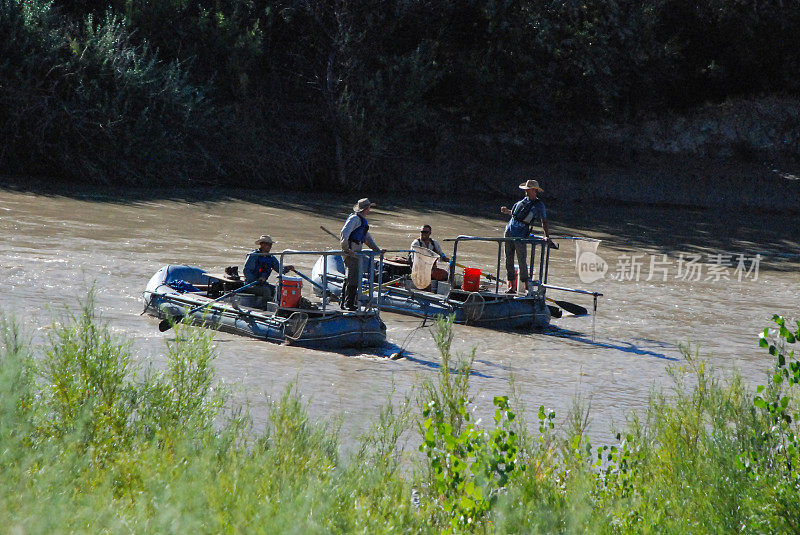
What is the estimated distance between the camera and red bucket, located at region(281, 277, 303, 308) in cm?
1219

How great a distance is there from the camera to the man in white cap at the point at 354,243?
12539mm

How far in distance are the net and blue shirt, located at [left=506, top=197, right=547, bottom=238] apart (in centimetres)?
117

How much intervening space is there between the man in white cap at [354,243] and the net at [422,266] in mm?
1605

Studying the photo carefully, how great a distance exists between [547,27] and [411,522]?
26295mm

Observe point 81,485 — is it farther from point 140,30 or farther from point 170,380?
point 140,30

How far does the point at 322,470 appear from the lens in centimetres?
514

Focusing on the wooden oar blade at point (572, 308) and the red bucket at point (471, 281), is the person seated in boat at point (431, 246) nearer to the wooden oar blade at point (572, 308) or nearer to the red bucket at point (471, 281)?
the red bucket at point (471, 281)

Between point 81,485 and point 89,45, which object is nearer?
point 81,485

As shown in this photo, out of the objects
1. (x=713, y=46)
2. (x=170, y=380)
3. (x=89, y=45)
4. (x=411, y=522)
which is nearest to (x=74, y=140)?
(x=89, y=45)

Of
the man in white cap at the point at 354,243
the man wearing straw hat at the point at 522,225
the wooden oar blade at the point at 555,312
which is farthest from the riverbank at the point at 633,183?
the man in white cap at the point at 354,243

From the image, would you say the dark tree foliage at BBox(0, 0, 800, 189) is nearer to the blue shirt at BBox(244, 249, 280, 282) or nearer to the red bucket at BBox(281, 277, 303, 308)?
the blue shirt at BBox(244, 249, 280, 282)

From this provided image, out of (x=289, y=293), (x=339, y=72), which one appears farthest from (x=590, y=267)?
(x=339, y=72)

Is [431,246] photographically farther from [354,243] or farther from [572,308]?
[354,243]

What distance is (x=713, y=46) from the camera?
32.9m
